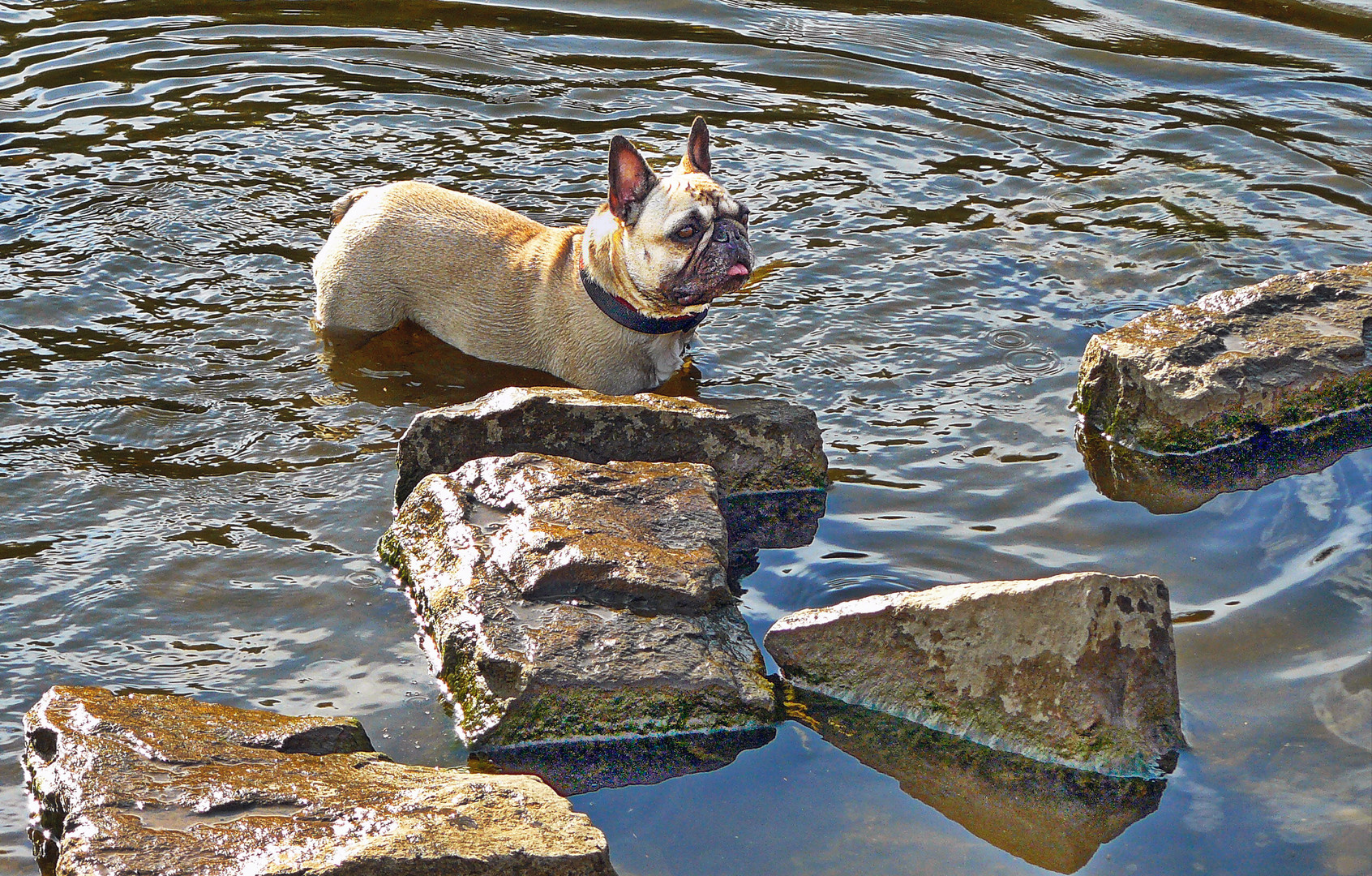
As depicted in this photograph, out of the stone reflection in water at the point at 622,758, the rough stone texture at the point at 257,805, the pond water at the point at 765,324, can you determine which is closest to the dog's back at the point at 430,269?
the pond water at the point at 765,324

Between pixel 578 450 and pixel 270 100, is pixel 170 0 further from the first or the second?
pixel 578 450

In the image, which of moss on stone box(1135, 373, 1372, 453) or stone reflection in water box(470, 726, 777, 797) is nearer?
stone reflection in water box(470, 726, 777, 797)

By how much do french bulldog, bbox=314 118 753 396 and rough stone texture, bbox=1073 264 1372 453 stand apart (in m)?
1.83

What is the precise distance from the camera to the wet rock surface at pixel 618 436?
19.1 feet

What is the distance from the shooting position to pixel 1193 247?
8.03 metres

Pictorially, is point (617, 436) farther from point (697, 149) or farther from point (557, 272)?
point (697, 149)

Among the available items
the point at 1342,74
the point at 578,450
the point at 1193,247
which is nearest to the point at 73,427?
the point at 578,450

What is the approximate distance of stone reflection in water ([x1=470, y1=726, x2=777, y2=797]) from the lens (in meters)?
4.43

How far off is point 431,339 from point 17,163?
3.67 m

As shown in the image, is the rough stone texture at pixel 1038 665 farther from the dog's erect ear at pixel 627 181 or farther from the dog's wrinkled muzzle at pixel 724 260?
the dog's erect ear at pixel 627 181

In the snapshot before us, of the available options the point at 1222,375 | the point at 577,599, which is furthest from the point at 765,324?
the point at 577,599

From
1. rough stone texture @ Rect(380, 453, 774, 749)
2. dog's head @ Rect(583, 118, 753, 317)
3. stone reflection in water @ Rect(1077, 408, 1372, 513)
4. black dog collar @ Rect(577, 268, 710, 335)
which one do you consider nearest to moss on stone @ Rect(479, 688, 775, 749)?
rough stone texture @ Rect(380, 453, 774, 749)

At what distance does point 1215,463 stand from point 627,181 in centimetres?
302

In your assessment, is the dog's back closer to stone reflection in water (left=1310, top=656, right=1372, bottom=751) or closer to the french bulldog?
the french bulldog
